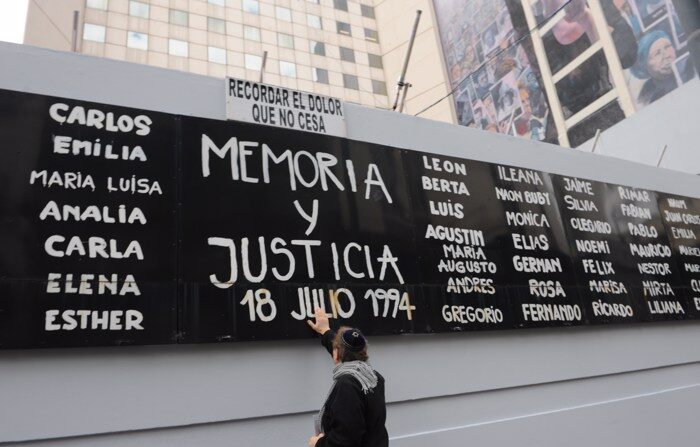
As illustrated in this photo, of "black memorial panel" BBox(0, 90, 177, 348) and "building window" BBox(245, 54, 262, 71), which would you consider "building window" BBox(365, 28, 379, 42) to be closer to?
"building window" BBox(245, 54, 262, 71)

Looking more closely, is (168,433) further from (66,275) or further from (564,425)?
(564,425)

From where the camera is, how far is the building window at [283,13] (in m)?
38.8

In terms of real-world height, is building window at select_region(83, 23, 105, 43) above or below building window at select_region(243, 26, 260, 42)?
below

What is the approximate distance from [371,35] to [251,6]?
10674mm

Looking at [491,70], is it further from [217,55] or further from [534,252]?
[534,252]

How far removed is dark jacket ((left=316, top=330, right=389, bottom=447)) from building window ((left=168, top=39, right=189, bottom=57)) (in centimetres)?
3405

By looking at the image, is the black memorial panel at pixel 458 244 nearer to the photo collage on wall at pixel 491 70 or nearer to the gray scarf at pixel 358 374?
the gray scarf at pixel 358 374

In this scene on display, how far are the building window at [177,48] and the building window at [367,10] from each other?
17.0 meters

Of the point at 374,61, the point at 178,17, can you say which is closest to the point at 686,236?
the point at 178,17

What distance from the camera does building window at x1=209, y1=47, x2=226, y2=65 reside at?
34.0 metres

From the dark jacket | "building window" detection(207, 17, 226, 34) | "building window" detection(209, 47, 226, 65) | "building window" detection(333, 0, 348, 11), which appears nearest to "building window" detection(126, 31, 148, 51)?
"building window" detection(209, 47, 226, 65)

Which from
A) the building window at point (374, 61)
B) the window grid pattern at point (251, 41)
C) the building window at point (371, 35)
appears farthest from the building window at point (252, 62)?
the building window at point (371, 35)

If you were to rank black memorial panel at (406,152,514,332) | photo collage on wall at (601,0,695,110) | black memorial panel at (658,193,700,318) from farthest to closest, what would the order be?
1. photo collage on wall at (601,0,695,110)
2. black memorial panel at (658,193,700,318)
3. black memorial panel at (406,152,514,332)

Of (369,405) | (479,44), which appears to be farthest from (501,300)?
(479,44)
